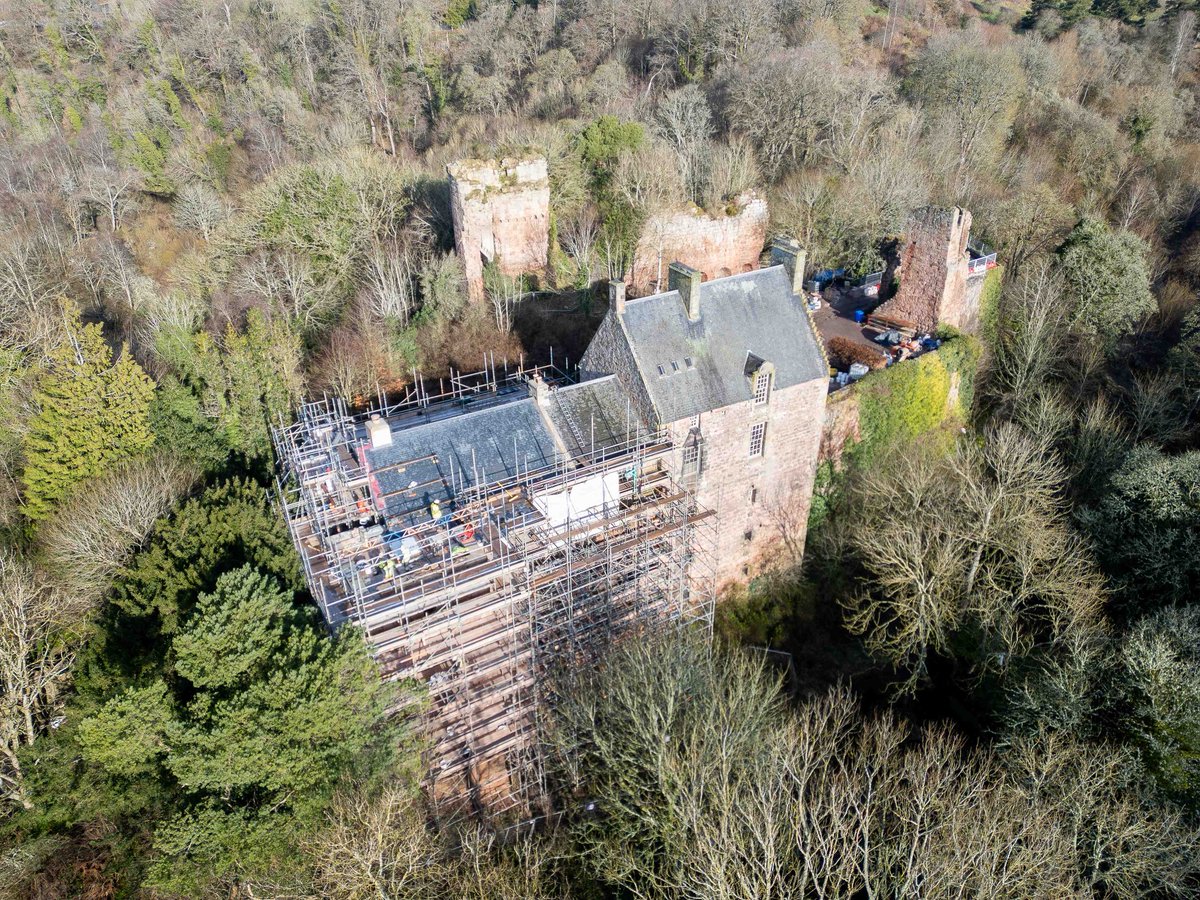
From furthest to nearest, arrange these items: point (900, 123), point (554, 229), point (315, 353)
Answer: point (900, 123)
point (554, 229)
point (315, 353)

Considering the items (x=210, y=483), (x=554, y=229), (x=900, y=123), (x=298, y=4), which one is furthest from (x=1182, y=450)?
(x=298, y=4)

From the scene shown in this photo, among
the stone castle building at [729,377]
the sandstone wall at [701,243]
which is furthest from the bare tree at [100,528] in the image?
the sandstone wall at [701,243]

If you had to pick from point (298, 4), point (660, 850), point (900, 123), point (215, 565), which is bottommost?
point (660, 850)

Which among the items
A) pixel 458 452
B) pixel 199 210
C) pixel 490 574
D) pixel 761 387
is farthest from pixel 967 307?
pixel 199 210

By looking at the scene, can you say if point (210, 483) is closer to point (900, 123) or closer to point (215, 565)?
point (215, 565)

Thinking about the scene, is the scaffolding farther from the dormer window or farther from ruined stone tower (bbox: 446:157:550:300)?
ruined stone tower (bbox: 446:157:550:300)

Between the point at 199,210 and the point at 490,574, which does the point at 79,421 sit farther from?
the point at 199,210

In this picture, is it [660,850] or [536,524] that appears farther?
[536,524]

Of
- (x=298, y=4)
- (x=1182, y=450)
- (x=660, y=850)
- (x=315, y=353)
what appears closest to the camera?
(x=660, y=850)
